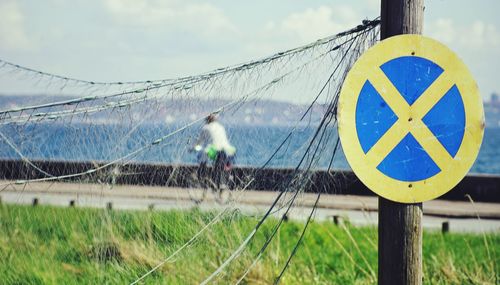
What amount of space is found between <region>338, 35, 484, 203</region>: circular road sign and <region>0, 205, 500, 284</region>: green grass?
3.23 ft

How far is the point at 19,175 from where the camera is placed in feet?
11.9

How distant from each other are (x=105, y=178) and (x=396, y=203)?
5.14 ft

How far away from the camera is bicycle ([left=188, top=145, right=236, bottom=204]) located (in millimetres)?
3500

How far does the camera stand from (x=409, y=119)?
2869 mm

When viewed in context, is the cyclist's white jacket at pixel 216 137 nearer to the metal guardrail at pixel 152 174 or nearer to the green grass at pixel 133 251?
the metal guardrail at pixel 152 174

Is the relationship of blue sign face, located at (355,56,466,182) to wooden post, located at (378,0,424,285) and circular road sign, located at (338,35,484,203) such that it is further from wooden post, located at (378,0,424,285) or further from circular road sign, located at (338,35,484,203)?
wooden post, located at (378,0,424,285)

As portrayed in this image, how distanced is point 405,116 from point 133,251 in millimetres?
1804

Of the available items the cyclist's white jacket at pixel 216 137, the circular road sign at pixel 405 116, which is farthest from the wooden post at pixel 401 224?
the cyclist's white jacket at pixel 216 137

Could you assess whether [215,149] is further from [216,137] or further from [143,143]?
[143,143]

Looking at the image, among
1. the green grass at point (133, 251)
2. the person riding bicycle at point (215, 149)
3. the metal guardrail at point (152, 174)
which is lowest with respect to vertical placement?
the green grass at point (133, 251)

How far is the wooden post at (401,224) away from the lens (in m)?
2.93

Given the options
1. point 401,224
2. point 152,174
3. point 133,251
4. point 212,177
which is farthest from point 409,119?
point 133,251

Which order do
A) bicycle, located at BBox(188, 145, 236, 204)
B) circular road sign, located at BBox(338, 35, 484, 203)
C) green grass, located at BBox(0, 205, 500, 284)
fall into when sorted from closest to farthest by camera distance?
circular road sign, located at BBox(338, 35, 484, 203)
bicycle, located at BBox(188, 145, 236, 204)
green grass, located at BBox(0, 205, 500, 284)

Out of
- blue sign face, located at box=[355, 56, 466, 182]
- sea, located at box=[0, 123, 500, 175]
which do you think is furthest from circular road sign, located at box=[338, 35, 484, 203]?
sea, located at box=[0, 123, 500, 175]
